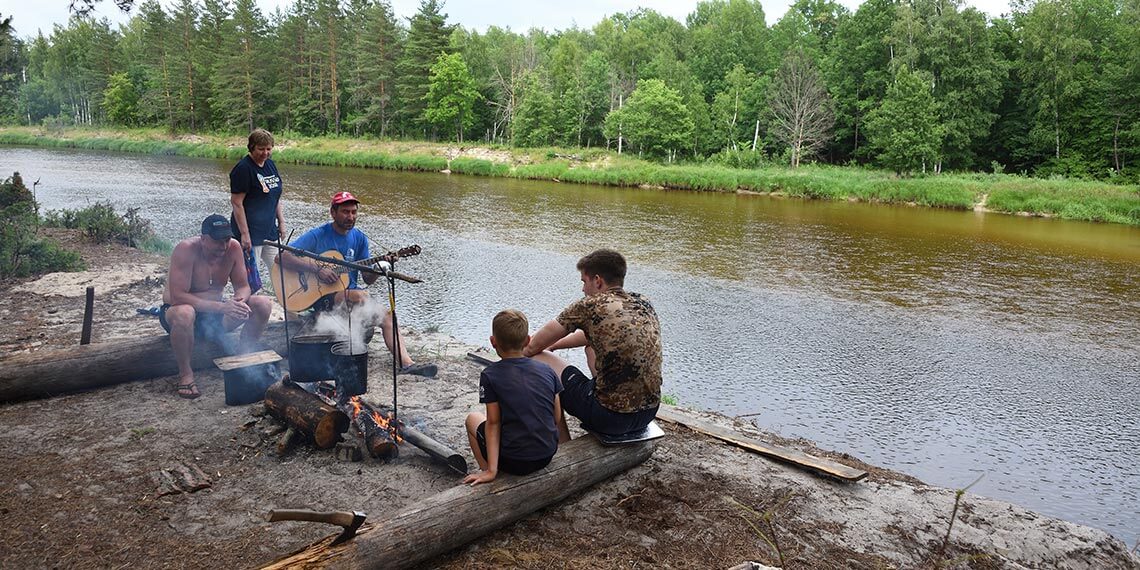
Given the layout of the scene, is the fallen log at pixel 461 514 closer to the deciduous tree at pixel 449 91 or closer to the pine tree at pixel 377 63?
the deciduous tree at pixel 449 91

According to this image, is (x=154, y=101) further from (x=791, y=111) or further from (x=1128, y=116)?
(x=1128, y=116)

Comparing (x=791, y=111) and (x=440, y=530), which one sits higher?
(x=791, y=111)

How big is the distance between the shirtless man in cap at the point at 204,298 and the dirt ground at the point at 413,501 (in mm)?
422

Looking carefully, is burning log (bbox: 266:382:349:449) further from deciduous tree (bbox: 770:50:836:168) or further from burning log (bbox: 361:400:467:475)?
deciduous tree (bbox: 770:50:836:168)

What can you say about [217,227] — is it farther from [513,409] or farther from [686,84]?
[686,84]

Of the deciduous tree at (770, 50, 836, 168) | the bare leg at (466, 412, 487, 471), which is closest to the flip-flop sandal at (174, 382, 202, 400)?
the bare leg at (466, 412, 487, 471)

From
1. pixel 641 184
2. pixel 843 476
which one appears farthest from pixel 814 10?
pixel 843 476

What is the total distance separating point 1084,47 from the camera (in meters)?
40.9

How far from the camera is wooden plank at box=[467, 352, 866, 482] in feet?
16.1

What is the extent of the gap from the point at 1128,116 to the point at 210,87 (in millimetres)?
65079

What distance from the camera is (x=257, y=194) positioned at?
6.58 m

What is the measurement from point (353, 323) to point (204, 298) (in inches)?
47.2

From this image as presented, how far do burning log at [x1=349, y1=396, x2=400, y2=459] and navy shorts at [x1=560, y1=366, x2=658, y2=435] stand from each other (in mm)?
1149

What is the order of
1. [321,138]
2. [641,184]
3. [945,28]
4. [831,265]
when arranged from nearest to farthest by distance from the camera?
[831,265]
[641,184]
[945,28]
[321,138]
